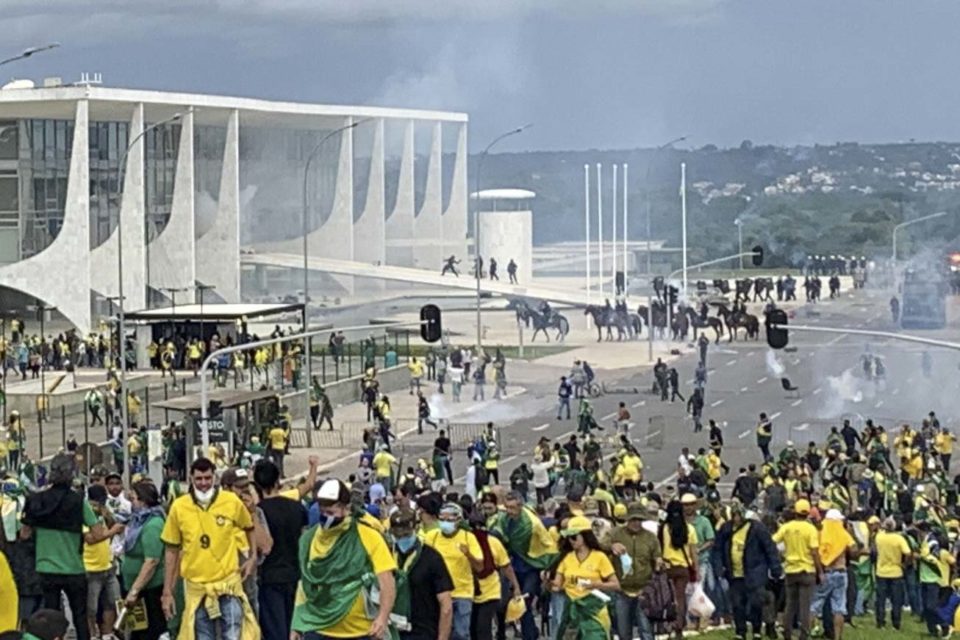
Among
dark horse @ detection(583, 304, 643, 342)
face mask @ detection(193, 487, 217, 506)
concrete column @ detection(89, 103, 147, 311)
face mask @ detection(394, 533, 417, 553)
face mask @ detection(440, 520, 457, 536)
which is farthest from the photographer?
dark horse @ detection(583, 304, 643, 342)

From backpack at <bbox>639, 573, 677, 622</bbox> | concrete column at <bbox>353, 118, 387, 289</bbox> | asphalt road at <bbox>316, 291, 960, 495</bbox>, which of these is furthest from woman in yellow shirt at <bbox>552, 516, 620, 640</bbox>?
concrete column at <bbox>353, 118, 387, 289</bbox>

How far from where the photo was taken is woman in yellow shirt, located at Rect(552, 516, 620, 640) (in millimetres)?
15711

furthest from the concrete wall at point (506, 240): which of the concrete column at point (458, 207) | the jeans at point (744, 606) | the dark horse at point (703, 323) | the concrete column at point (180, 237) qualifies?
the jeans at point (744, 606)

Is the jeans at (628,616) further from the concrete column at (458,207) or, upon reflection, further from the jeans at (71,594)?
the concrete column at (458,207)

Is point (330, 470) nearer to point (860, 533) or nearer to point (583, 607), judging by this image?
point (860, 533)

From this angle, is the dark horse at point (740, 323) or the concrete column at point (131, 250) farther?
the concrete column at point (131, 250)

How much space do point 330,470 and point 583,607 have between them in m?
29.8

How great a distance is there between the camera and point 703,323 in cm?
7638

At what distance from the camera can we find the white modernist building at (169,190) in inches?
3073

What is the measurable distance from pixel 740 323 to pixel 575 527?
60126 millimetres

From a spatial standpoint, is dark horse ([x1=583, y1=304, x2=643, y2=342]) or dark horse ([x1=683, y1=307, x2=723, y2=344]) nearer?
dark horse ([x1=683, y1=307, x2=723, y2=344])

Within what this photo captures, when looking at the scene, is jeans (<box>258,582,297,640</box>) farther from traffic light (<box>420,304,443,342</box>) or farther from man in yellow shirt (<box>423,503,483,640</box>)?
traffic light (<box>420,304,443,342</box>)

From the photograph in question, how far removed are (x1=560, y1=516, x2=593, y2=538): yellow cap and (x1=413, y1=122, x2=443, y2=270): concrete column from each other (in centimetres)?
9521

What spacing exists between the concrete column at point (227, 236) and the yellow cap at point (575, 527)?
72.6 m
